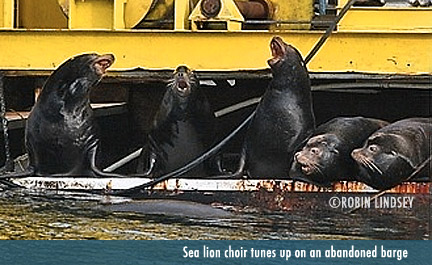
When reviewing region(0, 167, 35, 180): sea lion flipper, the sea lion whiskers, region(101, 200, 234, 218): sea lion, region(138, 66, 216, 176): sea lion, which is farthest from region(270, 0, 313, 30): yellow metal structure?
region(0, 167, 35, 180): sea lion flipper

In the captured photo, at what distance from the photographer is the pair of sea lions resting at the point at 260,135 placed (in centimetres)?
380

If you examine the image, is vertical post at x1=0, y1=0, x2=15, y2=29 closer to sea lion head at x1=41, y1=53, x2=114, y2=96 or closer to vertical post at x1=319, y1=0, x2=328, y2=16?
sea lion head at x1=41, y1=53, x2=114, y2=96

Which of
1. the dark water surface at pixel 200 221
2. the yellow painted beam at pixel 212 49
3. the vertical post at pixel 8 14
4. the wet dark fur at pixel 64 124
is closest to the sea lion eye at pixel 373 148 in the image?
the dark water surface at pixel 200 221

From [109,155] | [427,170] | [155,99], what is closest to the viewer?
[427,170]

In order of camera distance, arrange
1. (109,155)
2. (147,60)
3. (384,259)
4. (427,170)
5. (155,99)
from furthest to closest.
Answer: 1. (155,99)
2. (109,155)
3. (147,60)
4. (427,170)
5. (384,259)

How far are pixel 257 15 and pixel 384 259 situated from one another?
1298 mm

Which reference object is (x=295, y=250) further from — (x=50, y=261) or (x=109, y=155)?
(x=109, y=155)

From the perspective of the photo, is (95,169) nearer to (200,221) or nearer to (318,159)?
(200,221)

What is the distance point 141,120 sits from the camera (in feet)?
16.1

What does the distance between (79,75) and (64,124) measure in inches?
7.6

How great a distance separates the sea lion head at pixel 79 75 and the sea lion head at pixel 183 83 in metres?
0.27

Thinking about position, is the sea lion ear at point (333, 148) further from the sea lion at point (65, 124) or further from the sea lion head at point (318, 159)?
the sea lion at point (65, 124)

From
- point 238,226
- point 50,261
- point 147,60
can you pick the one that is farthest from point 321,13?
point 50,261

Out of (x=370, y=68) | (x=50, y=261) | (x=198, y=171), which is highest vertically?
(x=370, y=68)
